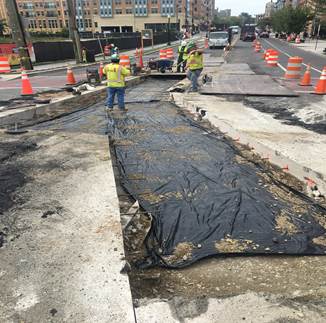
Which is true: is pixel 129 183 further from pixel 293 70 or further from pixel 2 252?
pixel 293 70

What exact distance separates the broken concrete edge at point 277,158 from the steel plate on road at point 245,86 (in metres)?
4.21

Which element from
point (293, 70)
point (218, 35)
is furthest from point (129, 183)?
Answer: point (218, 35)

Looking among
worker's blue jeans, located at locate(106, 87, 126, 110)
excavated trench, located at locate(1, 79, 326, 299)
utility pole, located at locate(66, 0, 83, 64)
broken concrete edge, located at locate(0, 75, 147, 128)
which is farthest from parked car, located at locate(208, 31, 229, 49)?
excavated trench, located at locate(1, 79, 326, 299)

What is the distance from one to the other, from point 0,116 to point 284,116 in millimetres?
7593

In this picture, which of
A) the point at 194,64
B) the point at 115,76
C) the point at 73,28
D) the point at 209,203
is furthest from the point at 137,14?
the point at 209,203

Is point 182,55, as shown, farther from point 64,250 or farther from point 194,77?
point 64,250

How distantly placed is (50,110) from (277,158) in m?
7.02

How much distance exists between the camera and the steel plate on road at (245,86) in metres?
11.7

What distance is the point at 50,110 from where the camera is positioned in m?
10.0

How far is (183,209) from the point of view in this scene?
4.17m

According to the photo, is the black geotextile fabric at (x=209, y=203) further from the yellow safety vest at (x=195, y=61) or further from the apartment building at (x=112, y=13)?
the apartment building at (x=112, y=13)

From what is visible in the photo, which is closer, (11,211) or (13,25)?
(11,211)

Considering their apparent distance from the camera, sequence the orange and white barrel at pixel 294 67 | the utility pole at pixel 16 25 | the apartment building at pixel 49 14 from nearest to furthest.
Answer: the orange and white barrel at pixel 294 67 → the utility pole at pixel 16 25 → the apartment building at pixel 49 14

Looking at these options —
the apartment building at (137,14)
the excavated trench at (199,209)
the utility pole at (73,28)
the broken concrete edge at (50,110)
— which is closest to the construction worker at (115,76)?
the broken concrete edge at (50,110)
